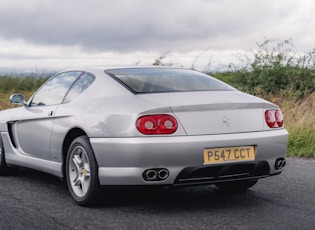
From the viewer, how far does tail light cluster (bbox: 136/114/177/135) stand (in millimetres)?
4699

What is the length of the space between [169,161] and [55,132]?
146cm


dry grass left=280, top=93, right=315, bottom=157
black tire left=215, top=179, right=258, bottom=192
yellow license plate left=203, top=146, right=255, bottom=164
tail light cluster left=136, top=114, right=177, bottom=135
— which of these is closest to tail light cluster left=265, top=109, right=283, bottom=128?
yellow license plate left=203, top=146, right=255, bottom=164

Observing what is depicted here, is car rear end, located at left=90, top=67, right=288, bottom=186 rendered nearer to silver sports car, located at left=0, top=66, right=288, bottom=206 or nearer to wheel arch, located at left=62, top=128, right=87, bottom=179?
silver sports car, located at left=0, top=66, right=288, bottom=206

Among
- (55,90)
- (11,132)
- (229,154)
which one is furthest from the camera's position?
(11,132)

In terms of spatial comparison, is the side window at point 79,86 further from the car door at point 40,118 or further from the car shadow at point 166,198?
the car shadow at point 166,198

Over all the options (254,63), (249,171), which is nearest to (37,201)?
(249,171)

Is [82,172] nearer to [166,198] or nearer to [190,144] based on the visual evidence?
[166,198]

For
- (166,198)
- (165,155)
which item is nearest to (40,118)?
(166,198)

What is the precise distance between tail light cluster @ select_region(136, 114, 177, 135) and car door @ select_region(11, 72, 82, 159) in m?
1.33

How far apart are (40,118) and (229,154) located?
2.19 meters

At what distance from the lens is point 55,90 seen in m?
6.16

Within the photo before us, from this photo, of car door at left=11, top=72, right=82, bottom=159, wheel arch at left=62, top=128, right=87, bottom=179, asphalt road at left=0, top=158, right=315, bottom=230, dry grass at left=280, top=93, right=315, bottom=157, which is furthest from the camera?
dry grass at left=280, top=93, right=315, bottom=157

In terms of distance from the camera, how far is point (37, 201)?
550 centimetres

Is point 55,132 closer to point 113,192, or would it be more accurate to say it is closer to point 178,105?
point 113,192
